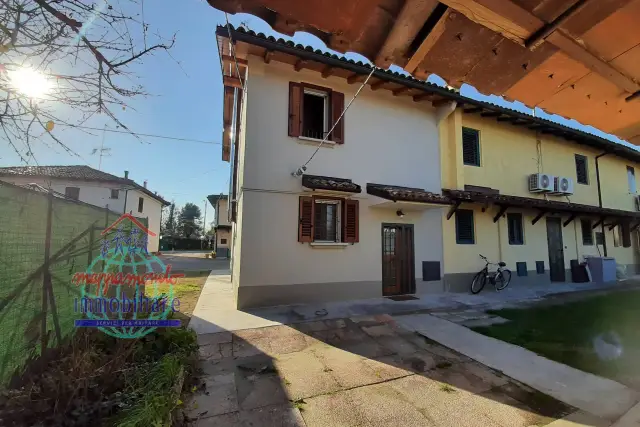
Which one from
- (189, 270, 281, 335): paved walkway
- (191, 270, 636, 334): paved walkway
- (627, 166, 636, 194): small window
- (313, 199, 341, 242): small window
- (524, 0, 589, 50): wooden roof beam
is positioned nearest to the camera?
(524, 0, 589, 50): wooden roof beam

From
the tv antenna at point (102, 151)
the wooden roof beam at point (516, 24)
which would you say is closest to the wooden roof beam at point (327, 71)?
the tv antenna at point (102, 151)

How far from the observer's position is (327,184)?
279 inches

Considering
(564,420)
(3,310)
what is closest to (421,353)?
(564,420)

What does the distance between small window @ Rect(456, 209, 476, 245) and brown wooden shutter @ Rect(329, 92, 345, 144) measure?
4.85 meters

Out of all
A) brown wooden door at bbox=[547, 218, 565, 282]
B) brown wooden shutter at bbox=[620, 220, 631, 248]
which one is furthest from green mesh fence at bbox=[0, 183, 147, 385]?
brown wooden shutter at bbox=[620, 220, 631, 248]

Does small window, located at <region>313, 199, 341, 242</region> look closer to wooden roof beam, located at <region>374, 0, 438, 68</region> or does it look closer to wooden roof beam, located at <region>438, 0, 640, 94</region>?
wooden roof beam, located at <region>374, 0, 438, 68</region>

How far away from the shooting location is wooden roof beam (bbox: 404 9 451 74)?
1.44 meters

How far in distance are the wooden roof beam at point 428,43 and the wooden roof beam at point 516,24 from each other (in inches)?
5.1

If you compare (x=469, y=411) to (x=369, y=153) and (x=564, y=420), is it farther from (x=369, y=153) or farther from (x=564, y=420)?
(x=369, y=153)

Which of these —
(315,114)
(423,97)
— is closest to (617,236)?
(423,97)

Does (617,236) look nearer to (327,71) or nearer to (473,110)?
(473,110)

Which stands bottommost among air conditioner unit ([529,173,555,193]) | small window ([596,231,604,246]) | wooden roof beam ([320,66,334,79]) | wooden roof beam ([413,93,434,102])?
small window ([596,231,604,246])

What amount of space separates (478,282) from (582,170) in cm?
875

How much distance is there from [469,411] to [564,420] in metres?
0.86
